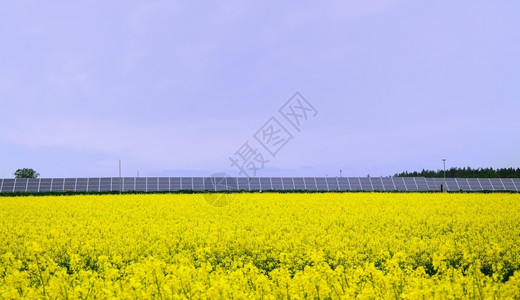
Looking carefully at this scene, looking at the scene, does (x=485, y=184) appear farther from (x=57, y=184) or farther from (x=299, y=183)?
(x=57, y=184)

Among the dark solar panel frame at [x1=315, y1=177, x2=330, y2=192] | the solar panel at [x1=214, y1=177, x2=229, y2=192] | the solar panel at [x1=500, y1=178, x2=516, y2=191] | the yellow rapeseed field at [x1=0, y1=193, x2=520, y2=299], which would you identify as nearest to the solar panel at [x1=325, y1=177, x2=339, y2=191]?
the dark solar panel frame at [x1=315, y1=177, x2=330, y2=192]

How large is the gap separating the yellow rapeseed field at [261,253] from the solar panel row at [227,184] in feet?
74.9

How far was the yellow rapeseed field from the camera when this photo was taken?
7262 mm

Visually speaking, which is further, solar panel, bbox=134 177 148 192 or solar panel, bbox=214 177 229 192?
solar panel, bbox=214 177 229 192

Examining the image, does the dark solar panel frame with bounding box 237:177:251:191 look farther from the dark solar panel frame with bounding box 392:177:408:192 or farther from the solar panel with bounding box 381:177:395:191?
the dark solar panel frame with bounding box 392:177:408:192

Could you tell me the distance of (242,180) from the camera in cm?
4884

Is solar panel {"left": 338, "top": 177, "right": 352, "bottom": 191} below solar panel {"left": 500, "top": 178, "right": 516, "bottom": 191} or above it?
above

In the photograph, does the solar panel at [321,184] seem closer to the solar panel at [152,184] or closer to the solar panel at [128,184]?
the solar panel at [152,184]

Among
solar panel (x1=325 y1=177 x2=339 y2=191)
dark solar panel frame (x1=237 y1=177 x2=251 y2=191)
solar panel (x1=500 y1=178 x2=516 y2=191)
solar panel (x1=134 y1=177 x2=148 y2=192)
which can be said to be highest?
solar panel (x1=134 y1=177 x2=148 y2=192)

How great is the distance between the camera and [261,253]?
13.5 m

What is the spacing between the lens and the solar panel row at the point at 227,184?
45.0m

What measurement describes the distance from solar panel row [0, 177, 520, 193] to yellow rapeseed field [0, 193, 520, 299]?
2283 centimetres

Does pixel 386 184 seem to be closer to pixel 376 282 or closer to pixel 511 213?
pixel 511 213

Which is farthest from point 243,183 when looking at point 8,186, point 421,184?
point 8,186
